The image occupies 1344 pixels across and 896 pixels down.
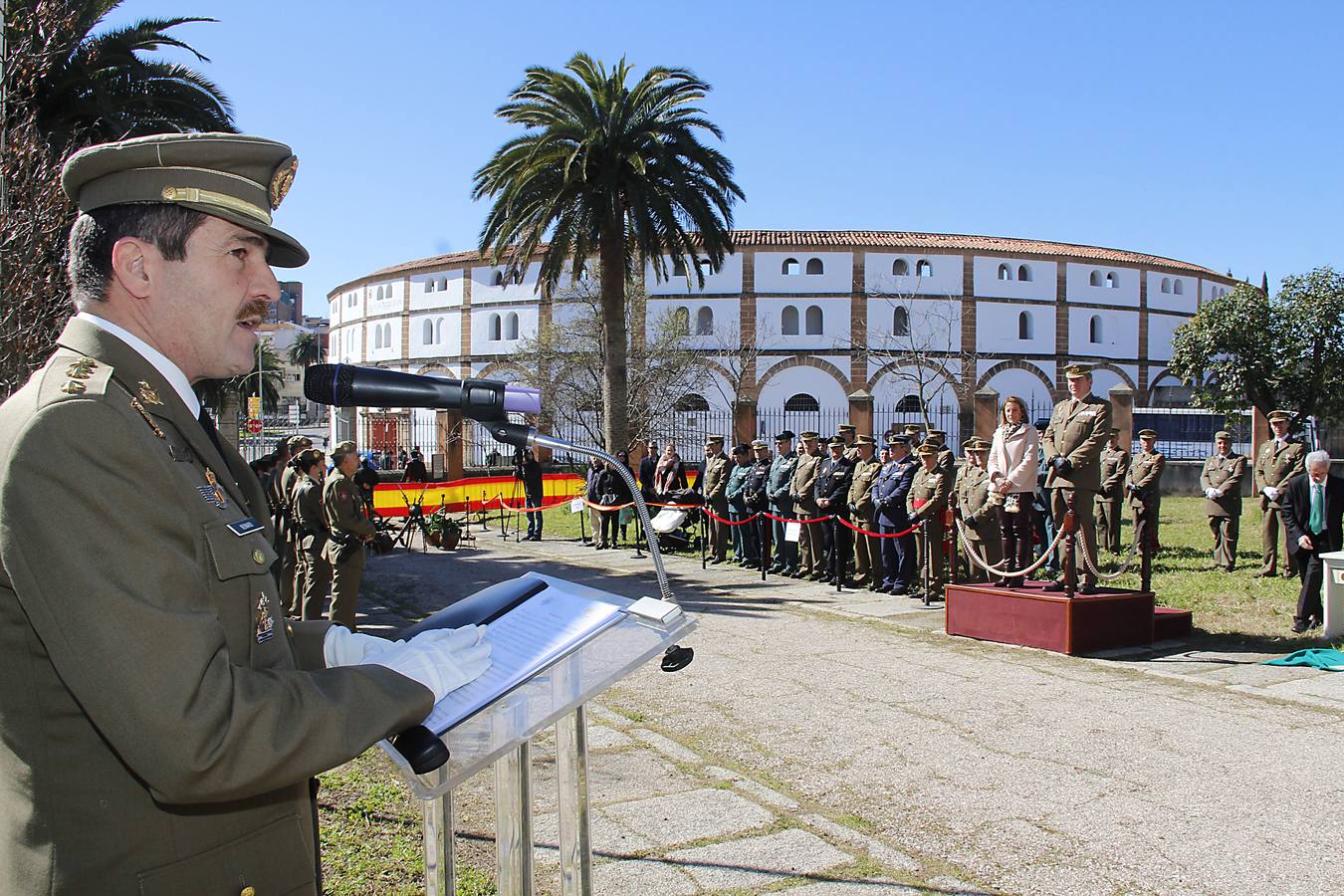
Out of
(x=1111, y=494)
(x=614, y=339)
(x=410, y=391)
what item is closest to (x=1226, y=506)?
(x=1111, y=494)

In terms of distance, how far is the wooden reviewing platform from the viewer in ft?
28.6

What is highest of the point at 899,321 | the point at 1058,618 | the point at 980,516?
the point at 899,321

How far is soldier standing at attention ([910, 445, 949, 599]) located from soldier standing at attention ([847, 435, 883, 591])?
2.66 feet

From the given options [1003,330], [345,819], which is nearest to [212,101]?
[345,819]

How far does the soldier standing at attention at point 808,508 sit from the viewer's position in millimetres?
14922

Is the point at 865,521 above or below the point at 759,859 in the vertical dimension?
above

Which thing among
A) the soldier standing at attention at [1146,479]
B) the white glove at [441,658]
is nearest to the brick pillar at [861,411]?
the soldier standing at attention at [1146,479]

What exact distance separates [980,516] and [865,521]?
62.4 inches

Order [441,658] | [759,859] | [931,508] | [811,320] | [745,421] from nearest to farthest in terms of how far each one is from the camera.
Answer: [441,658]
[759,859]
[931,508]
[745,421]
[811,320]

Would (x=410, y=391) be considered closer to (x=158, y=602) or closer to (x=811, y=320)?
(x=158, y=602)

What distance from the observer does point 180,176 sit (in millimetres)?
1760

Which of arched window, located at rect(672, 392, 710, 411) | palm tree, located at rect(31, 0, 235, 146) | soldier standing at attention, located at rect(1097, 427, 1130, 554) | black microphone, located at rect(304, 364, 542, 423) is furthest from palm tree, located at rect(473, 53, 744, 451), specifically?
arched window, located at rect(672, 392, 710, 411)

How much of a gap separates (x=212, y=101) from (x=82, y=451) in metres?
15.8

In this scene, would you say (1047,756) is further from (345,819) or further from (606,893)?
(345,819)
